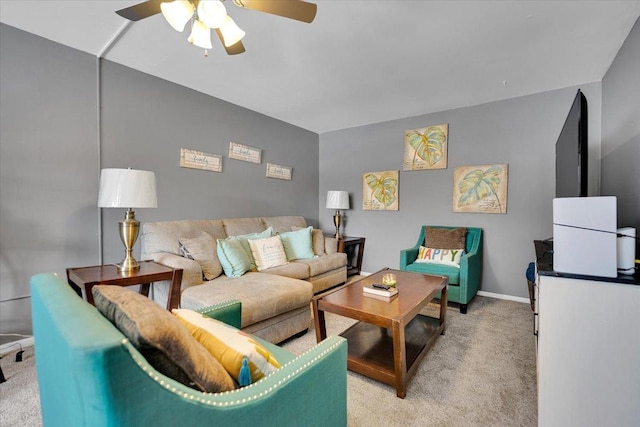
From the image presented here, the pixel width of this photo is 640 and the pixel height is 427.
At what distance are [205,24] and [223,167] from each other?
84.6 inches

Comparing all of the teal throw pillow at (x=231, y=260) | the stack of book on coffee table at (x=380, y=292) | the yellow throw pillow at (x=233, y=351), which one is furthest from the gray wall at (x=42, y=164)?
the stack of book on coffee table at (x=380, y=292)

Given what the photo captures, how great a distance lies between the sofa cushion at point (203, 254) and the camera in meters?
2.50

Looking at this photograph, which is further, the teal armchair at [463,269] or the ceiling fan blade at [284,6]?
the teal armchair at [463,269]

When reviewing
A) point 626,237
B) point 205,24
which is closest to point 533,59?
point 626,237

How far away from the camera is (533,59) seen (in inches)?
98.0

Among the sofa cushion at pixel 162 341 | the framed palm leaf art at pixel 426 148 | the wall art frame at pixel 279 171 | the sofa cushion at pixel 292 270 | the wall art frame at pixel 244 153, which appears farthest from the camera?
the wall art frame at pixel 279 171

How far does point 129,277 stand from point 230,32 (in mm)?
1686

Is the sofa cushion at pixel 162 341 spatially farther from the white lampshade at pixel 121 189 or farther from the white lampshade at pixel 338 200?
the white lampshade at pixel 338 200

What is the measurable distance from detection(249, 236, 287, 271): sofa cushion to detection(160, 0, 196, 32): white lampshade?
2014 mm

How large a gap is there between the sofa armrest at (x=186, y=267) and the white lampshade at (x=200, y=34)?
157 centimetres

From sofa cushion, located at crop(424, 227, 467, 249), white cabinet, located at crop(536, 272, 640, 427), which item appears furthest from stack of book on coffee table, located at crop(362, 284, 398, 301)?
sofa cushion, located at crop(424, 227, 467, 249)

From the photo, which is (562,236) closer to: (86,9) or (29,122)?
(86,9)

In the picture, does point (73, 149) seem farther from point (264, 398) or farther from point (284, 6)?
point (264, 398)

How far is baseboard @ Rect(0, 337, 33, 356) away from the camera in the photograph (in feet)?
6.82
